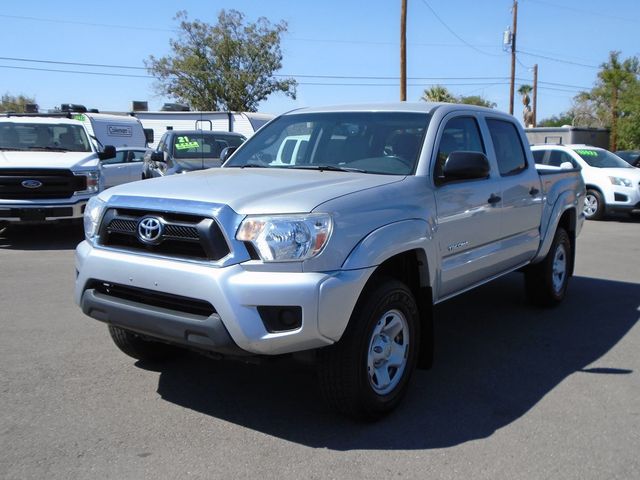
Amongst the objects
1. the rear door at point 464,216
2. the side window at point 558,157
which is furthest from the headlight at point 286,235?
the side window at point 558,157

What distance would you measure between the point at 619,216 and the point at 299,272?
15.7 metres

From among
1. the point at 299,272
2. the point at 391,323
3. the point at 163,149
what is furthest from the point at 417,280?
the point at 163,149

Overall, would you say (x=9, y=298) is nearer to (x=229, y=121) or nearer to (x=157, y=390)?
(x=157, y=390)

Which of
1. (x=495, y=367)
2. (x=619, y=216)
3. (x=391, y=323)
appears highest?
(x=391, y=323)

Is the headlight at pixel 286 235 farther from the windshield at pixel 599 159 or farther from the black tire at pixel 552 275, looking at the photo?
the windshield at pixel 599 159

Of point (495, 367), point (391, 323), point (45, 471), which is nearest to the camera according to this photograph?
point (45, 471)

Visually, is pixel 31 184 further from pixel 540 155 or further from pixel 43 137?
pixel 540 155

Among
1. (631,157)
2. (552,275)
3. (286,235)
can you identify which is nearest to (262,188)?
(286,235)

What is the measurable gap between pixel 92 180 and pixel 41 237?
1.70 meters

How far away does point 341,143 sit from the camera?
4754 mm

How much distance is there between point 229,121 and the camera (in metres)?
22.8

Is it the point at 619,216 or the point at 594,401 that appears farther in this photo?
the point at 619,216

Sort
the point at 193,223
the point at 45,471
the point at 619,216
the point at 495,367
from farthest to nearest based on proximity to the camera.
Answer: the point at 619,216
the point at 495,367
the point at 193,223
the point at 45,471

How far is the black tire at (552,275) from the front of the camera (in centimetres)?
636
